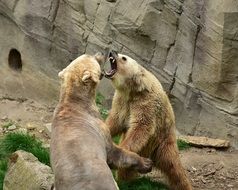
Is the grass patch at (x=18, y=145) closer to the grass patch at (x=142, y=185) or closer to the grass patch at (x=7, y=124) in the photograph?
the grass patch at (x=142, y=185)

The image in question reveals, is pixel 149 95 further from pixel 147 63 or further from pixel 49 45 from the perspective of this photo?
pixel 49 45

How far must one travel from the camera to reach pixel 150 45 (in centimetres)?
1082

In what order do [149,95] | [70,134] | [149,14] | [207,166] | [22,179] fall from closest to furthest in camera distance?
[70,134] < [22,179] < [149,95] < [207,166] < [149,14]

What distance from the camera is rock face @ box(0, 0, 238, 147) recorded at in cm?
982

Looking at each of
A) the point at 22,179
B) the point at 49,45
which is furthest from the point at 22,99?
the point at 22,179

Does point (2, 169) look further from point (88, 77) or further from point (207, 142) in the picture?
point (207, 142)

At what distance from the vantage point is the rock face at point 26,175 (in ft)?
24.5

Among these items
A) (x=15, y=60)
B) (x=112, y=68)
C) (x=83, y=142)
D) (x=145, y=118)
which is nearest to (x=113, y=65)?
(x=112, y=68)

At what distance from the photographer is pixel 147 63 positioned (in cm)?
1088

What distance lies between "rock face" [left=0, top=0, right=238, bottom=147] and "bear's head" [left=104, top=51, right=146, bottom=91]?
68.3 inches

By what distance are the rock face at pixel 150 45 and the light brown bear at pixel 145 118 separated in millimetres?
1717

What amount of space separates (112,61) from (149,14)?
2231mm

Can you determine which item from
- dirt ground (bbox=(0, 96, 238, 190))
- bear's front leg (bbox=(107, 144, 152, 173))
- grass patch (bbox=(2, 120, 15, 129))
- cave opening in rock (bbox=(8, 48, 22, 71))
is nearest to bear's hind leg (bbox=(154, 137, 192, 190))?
dirt ground (bbox=(0, 96, 238, 190))

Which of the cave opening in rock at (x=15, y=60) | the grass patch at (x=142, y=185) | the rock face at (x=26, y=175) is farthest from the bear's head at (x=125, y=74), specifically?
the cave opening in rock at (x=15, y=60)
